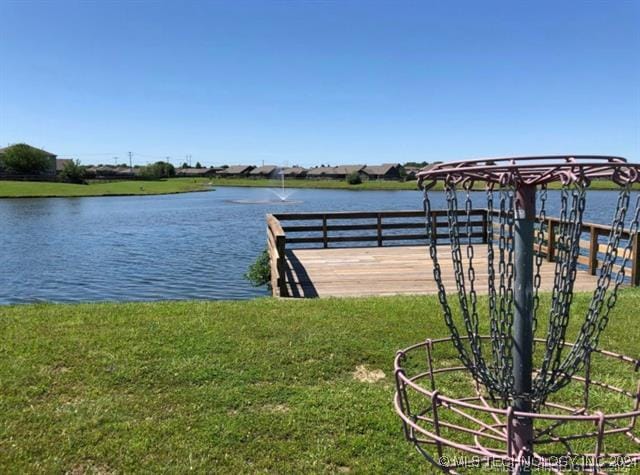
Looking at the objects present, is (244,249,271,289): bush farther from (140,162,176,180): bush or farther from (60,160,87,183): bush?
(140,162,176,180): bush

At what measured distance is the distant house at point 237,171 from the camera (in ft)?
507

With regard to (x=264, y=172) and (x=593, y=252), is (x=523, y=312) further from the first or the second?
(x=264, y=172)

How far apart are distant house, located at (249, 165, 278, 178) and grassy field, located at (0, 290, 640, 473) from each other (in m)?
137

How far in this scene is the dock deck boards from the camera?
8625 millimetres

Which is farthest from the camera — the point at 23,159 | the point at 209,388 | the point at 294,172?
the point at 294,172

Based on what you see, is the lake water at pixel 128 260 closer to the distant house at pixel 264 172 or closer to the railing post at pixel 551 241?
the railing post at pixel 551 241

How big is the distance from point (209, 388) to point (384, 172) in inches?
4969

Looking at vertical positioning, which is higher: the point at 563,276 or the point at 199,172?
the point at 199,172

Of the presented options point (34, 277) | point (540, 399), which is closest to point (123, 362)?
point (540, 399)

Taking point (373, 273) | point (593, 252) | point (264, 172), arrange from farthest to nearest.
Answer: point (264, 172)
point (373, 273)
point (593, 252)

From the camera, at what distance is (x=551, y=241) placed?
1063cm

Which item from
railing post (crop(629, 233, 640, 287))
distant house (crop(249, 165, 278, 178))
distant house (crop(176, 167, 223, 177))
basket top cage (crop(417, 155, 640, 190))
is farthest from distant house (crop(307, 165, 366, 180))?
basket top cage (crop(417, 155, 640, 190))

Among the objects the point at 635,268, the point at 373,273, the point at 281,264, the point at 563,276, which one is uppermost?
the point at 563,276

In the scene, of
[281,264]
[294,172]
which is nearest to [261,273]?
[281,264]
